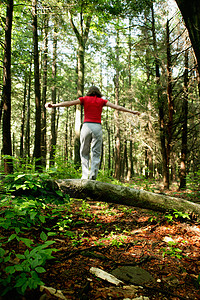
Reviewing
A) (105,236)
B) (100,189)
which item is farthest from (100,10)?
(105,236)

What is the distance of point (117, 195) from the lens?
381 centimetres

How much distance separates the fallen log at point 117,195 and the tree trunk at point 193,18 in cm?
270

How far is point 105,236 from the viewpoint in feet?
11.3

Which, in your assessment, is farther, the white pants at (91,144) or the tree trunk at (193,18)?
the white pants at (91,144)

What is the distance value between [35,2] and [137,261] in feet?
33.9

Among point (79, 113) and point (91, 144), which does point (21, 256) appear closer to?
point (91, 144)

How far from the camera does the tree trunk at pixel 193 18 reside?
2131mm

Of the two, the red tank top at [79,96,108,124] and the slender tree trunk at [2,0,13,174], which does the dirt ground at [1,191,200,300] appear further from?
the slender tree trunk at [2,0,13,174]

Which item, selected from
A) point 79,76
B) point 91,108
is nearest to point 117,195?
point 91,108

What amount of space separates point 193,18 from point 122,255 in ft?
11.2

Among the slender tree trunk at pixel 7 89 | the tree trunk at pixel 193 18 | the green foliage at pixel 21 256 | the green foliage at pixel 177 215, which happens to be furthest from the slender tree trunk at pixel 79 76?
the tree trunk at pixel 193 18

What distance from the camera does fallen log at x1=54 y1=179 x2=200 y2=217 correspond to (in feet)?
12.5

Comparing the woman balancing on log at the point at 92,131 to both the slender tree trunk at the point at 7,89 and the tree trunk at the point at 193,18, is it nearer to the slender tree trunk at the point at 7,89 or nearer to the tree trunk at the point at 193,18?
the tree trunk at the point at 193,18

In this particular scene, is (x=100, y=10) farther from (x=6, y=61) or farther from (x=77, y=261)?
(x=77, y=261)
